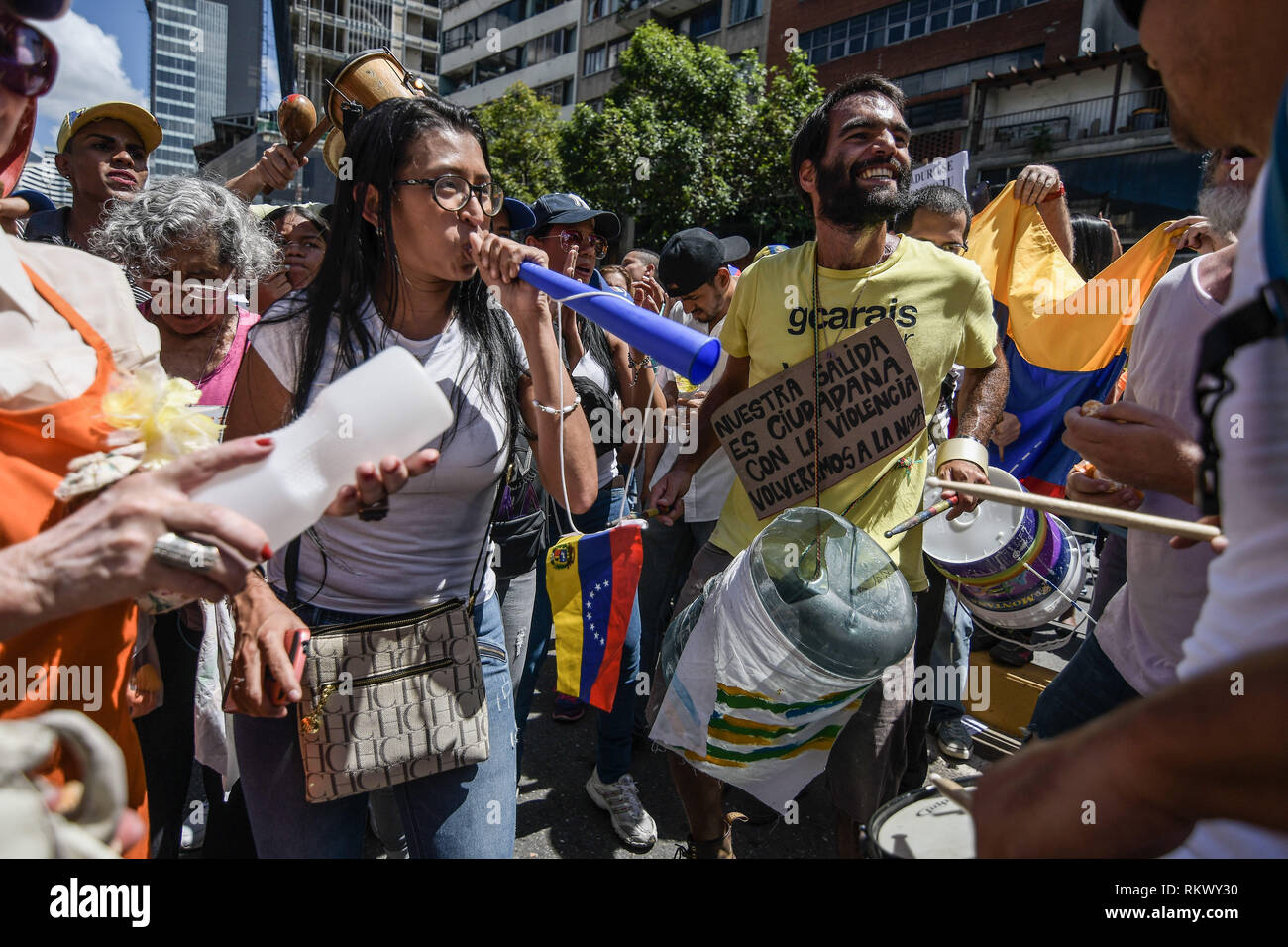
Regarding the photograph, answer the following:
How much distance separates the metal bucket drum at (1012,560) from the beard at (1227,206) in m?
1.06

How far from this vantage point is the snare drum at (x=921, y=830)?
121 centimetres

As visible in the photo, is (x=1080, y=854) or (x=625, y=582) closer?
(x=1080, y=854)

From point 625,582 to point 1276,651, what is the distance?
Answer: 6.07 feet

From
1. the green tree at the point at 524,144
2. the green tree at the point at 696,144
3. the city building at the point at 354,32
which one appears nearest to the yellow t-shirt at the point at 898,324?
→ the green tree at the point at 696,144

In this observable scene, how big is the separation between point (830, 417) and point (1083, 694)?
0.99m

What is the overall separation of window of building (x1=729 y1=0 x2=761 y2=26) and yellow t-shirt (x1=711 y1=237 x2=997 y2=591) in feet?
104

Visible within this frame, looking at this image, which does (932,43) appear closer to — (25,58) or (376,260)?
(376,260)

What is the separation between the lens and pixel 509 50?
141ft

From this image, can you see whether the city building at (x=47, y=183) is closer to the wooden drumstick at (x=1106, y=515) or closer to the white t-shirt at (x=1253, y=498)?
the wooden drumstick at (x=1106, y=515)

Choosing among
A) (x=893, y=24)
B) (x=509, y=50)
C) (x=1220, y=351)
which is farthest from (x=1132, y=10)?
(x=509, y=50)

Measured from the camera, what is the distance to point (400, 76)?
2396 millimetres

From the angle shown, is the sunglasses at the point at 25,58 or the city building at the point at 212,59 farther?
the city building at the point at 212,59
